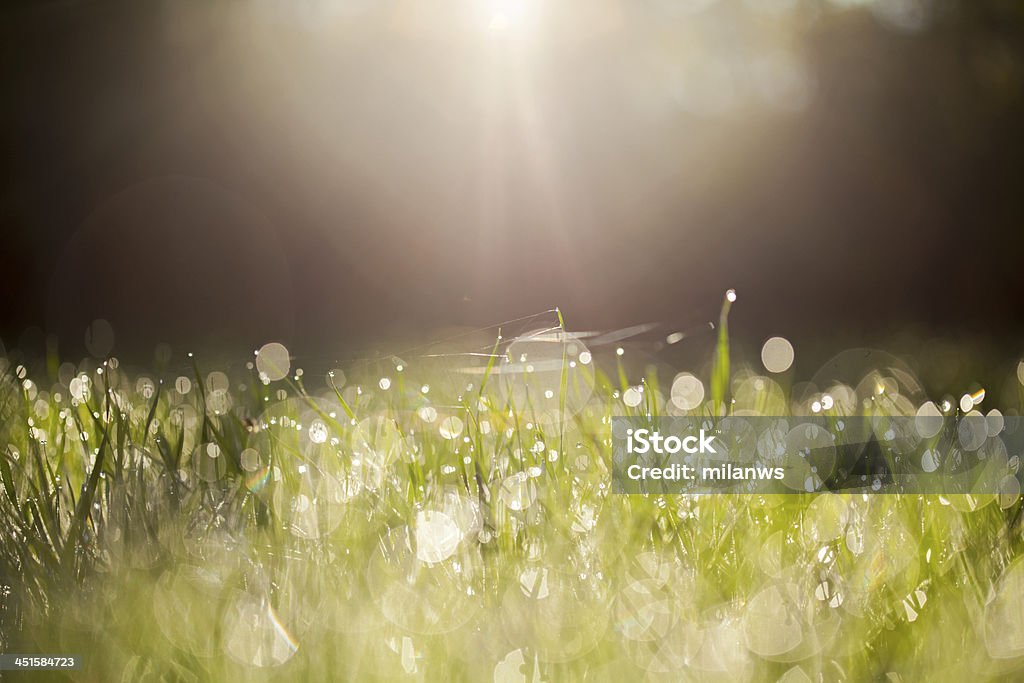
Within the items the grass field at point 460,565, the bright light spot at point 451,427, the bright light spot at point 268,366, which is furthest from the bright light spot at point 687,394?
the bright light spot at point 268,366

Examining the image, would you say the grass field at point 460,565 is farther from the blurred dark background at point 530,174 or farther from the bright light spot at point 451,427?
the blurred dark background at point 530,174

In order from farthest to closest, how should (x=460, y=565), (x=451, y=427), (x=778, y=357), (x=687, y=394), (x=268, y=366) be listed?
(x=778, y=357), (x=687, y=394), (x=268, y=366), (x=451, y=427), (x=460, y=565)

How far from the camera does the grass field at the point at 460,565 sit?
1.95ft

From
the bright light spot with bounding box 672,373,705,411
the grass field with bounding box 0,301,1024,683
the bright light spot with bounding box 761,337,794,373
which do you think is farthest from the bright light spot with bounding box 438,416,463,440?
the bright light spot with bounding box 761,337,794,373

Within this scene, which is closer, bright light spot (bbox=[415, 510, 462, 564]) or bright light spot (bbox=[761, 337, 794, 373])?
bright light spot (bbox=[415, 510, 462, 564])

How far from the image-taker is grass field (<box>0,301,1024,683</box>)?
593 millimetres

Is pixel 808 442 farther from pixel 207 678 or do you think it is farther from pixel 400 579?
pixel 207 678

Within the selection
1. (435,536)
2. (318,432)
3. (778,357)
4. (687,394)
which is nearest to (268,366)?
(318,432)

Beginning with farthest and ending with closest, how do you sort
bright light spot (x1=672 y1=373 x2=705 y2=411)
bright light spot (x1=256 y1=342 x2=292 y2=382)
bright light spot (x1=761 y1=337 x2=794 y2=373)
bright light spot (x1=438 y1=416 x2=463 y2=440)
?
bright light spot (x1=761 y1=337 x2=794 y2=373), bright light spot (x1=672 y1=373 x2=705 y2=411), bright light spot (x1=256 y1=342 x2=292 y2=382), bright light spot (x1=438 y1=416 x2=463 y2=440)

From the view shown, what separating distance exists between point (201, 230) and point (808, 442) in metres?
2.83

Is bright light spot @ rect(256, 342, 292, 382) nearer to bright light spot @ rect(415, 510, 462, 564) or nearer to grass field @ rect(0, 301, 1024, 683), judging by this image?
grass field @ rect(0, 301, 1024, 683)

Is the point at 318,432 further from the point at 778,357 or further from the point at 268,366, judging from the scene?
the point at 778,357

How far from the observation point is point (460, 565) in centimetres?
70

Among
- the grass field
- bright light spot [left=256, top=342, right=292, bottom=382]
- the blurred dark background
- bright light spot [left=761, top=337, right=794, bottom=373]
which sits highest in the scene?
the blurred dark background
